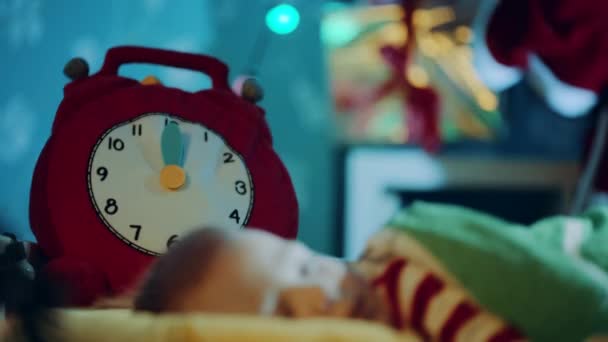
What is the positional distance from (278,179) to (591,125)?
0.82m

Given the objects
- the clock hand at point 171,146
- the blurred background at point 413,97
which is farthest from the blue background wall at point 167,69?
the clock hand at point 171,146

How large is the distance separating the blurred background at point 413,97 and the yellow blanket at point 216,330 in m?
0.69

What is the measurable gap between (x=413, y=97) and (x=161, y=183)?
714mm

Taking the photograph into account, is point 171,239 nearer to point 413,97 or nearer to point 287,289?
point 287,289

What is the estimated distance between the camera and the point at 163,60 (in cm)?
76

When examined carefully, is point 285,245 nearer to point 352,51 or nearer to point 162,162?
point 162,162

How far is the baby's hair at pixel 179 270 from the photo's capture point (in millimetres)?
413

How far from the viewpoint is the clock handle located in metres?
0.75

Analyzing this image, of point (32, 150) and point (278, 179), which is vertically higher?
point (32, 150)

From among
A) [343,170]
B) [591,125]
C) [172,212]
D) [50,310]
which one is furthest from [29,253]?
[591,125]

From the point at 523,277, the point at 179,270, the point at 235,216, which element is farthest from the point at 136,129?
the point at 523,277

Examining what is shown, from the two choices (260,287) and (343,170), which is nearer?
(260,287)

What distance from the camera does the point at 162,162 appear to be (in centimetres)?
67

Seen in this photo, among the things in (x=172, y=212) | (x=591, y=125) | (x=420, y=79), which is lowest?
(x=591, y=125)
